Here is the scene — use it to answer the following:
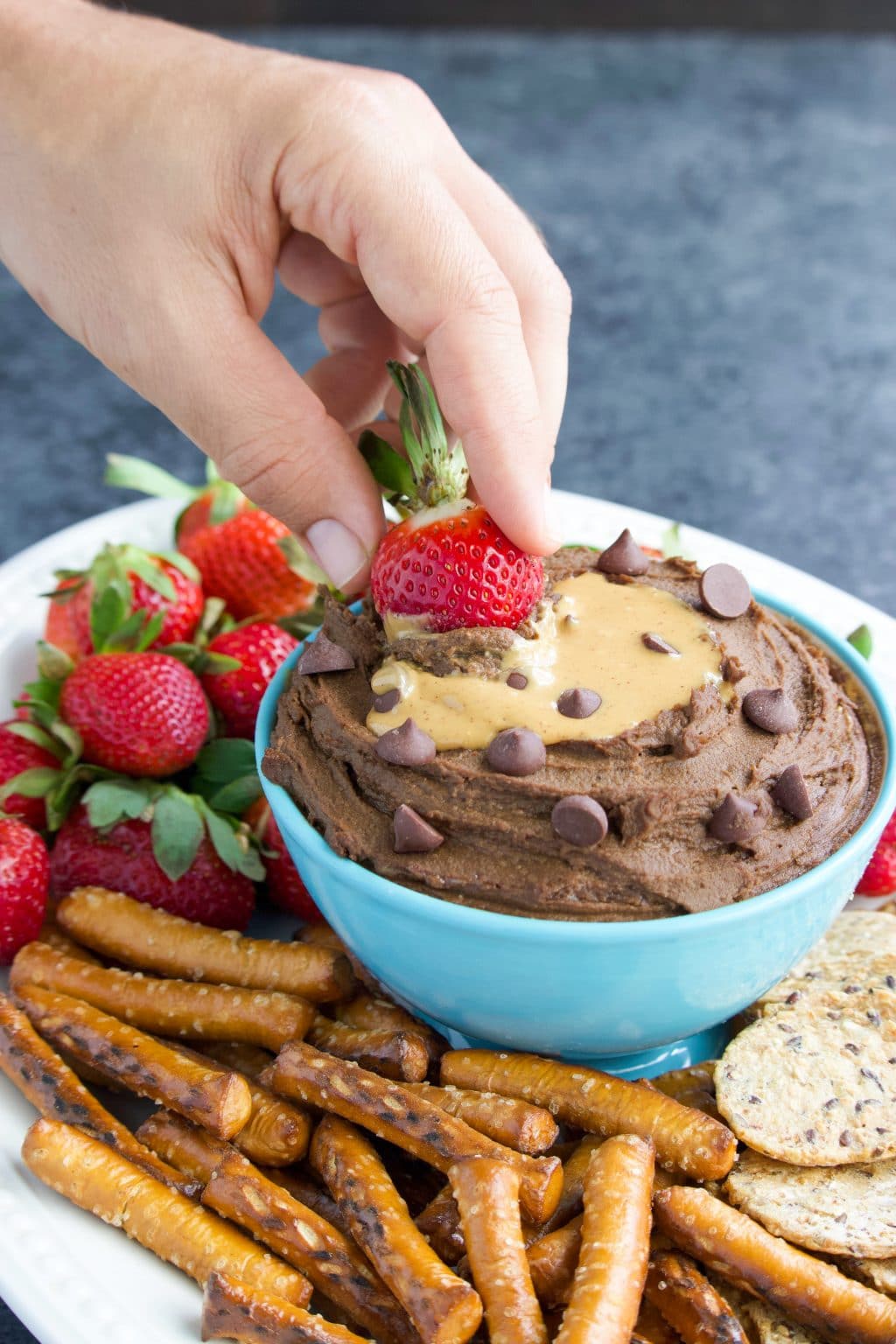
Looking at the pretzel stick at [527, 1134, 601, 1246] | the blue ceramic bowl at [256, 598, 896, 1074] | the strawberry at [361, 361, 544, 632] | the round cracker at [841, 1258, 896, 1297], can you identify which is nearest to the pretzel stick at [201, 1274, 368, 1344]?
the pretzel stick at [527, 1134, 601, 1246]

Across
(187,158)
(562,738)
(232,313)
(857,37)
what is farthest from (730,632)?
(857,37)

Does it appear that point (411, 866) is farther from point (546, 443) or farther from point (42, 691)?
point (42, 691)

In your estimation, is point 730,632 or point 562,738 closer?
point 562,738

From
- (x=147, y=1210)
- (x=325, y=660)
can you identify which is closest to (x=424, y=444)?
(x=325, y=660)

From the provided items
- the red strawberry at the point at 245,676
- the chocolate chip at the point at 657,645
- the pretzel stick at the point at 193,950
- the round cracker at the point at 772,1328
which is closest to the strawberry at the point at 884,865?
the chocolate chip at the point at 657,645

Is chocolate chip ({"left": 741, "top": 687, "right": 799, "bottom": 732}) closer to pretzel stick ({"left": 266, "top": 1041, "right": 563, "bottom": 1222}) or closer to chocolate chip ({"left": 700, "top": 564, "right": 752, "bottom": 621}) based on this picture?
chocolate chip ({"left": 700, "top": 564, "right": 752, "bottom": 621})

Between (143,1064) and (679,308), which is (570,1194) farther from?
(679,308)
